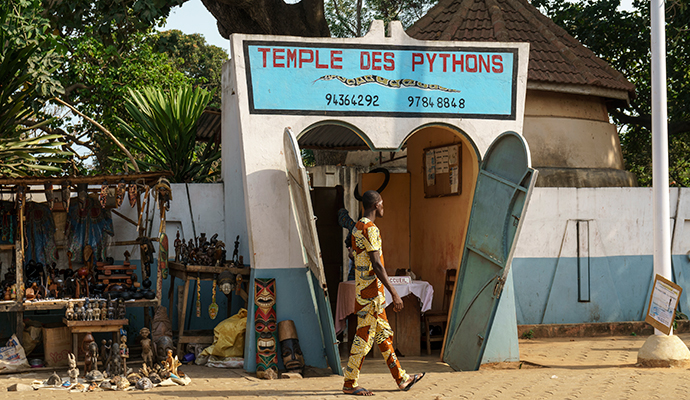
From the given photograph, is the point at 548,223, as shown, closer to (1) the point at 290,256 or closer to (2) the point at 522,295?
(2) the point at 522,295

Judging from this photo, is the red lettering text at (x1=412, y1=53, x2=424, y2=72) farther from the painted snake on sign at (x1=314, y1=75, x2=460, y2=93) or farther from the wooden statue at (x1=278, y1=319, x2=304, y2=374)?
the wooden statue at (x1=278, y1=319, x2=304, y2=374)

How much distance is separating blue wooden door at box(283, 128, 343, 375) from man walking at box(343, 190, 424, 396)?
598 mm

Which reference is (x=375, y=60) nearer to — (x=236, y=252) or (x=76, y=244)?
(x=236, y=252)

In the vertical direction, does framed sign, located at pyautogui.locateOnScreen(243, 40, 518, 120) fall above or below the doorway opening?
above

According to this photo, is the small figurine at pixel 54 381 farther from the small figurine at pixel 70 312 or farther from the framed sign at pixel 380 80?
the framed sign at pixel 380 80

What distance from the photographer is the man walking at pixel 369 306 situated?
590 centimetres

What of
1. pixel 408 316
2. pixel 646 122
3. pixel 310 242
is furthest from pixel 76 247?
pixel 646 122

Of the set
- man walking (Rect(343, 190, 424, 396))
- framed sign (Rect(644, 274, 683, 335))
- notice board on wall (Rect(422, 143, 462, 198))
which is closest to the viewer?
man walking (Rect(343, 190, 424, 396))

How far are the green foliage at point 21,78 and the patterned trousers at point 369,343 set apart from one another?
4.72 metres

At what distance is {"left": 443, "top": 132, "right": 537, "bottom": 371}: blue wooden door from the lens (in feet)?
22.2

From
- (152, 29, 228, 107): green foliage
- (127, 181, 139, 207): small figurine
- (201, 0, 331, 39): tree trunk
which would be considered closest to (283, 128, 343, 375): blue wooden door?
(127, 181, 139, 207): small figurine

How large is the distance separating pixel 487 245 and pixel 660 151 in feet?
7.08

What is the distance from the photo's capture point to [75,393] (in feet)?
20.6

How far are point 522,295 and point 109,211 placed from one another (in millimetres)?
5574
